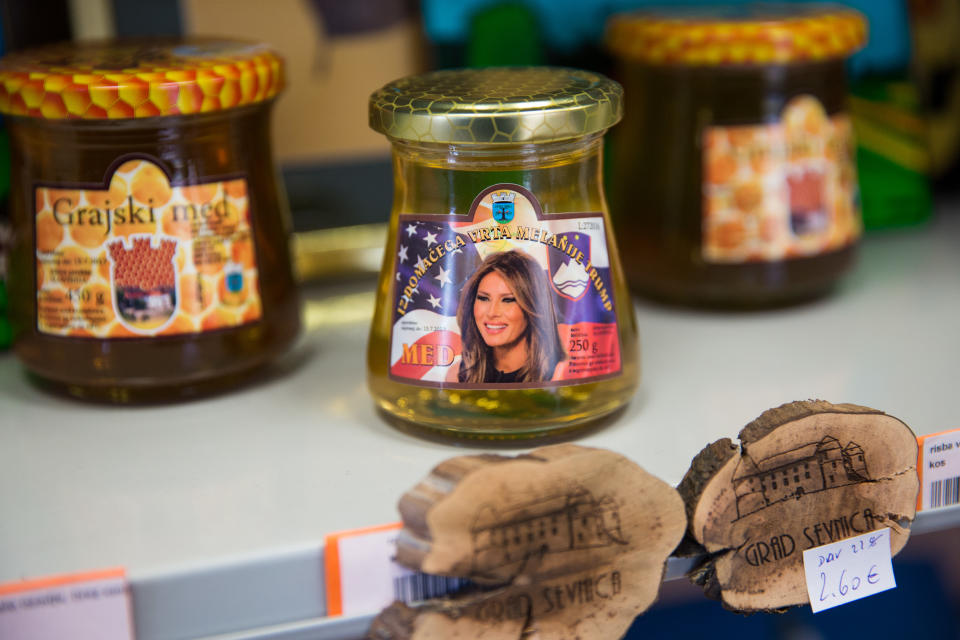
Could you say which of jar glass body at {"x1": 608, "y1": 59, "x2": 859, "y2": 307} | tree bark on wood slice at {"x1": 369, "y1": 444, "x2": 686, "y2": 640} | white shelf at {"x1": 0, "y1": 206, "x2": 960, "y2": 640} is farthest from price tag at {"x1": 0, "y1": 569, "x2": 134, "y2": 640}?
jar glass body at {"x1": 608, "y1": 59, "x2": 859, "y2": 307}

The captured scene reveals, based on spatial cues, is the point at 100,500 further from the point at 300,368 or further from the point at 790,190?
the point at 790,190

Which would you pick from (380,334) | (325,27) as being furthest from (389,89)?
(325,27)

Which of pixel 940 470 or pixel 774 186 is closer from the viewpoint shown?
pixel 940 470

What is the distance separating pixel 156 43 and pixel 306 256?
0.80 feet

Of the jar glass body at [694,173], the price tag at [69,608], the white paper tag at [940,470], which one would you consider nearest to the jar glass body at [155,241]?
the price tag at [69,608]

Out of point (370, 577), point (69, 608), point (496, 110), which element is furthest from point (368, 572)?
point (496, 110)

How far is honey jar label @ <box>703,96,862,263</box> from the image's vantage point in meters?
0.77

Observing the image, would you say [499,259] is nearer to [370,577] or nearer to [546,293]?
[546,293]

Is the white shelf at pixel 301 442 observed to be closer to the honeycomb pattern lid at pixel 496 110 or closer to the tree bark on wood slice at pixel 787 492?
the tree bark on wood slice at pixel 787 492

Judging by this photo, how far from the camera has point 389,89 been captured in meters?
0.61

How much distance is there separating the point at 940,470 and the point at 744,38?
34cm

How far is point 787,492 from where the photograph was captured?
54 cm

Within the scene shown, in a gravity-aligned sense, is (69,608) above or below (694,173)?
below

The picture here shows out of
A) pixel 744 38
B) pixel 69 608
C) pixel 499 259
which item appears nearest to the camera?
pixel 69 608
